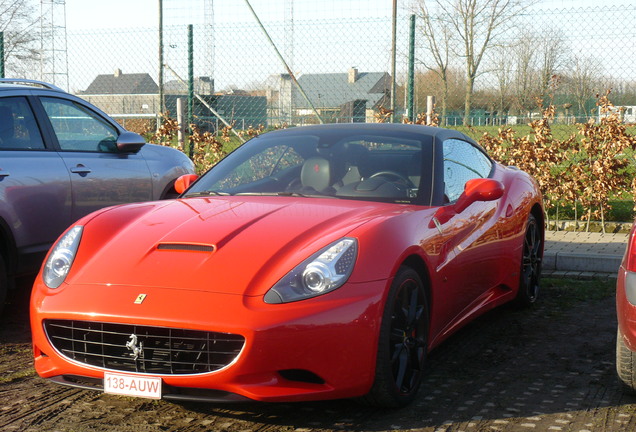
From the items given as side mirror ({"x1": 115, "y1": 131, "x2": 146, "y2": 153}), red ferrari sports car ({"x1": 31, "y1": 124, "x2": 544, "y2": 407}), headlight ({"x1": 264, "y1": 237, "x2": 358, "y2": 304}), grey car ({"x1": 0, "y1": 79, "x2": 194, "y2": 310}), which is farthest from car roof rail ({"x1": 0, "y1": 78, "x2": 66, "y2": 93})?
headlight ({"x1": 264, "y1": 237, "x2": 358, "y2": 304})

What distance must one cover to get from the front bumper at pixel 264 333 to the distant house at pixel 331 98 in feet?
25.8

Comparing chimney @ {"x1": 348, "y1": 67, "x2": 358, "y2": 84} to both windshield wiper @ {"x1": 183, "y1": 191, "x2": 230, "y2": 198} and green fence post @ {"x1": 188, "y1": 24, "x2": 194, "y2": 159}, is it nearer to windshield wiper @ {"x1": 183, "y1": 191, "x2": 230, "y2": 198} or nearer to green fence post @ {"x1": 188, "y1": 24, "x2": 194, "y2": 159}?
green fence post @ {"x1": 188, "y1": 24, "x2": 194, "y2": 159}

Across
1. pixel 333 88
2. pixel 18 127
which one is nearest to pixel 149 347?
pixel 18 127

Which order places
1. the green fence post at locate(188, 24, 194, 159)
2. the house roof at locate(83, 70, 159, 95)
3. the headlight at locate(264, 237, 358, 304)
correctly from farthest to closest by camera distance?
the house roof at locate(83, 70, 159, 95) → the green fence post at locate(188, 24, 194, 159) → the headlight at locate(264, 237, 358, 304)

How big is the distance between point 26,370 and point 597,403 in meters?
3.06

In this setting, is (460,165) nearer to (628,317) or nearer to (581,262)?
(628,317)

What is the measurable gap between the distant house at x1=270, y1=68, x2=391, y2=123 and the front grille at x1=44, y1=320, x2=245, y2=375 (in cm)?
795

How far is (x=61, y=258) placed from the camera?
14.1 ft

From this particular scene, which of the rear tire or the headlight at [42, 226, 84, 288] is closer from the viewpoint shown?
the headlight at [42, 226, 84, 288]

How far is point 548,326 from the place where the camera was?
19.7ft

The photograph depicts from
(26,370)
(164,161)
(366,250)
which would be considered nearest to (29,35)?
(164,161)

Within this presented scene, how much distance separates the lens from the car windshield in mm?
5027

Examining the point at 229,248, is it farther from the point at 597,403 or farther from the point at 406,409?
the point at 597,403

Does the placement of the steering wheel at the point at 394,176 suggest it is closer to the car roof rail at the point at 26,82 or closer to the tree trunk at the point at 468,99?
the car roof rail at the point at 26,82
